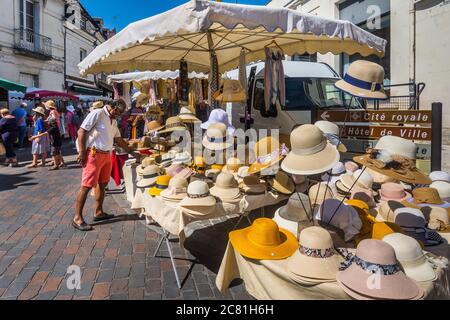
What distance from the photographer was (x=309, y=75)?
25.6 ft

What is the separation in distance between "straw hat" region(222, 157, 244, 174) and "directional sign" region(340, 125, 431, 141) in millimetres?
1784

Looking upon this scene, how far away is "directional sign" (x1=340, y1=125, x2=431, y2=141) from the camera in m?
5.12

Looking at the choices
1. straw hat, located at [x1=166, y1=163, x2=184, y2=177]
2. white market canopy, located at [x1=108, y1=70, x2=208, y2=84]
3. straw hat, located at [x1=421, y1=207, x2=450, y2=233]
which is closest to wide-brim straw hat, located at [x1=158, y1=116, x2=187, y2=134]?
straw hat, located at [x1=166, y1=163, x2=184, y2=177]

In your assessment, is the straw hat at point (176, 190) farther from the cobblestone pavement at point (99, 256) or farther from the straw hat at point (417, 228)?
the straw hat at point (417, 228)

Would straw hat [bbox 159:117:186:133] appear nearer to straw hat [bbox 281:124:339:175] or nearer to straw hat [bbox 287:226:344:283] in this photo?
straw hat [bbox 281:124:339:175]

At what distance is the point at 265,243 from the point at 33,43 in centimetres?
2321

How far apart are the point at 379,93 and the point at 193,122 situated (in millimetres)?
4245

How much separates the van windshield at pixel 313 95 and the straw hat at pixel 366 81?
4474mm

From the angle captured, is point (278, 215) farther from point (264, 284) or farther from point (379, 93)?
point (379, 93)

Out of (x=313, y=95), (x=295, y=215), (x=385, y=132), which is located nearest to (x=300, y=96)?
(x=313, y=95)

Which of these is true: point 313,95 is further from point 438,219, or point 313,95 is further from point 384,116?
point 438,219

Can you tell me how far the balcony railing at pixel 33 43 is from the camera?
61.6ft

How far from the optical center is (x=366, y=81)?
106 inches

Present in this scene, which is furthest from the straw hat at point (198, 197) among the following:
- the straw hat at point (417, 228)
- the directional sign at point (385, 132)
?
the directional sign at point (385, 132)
